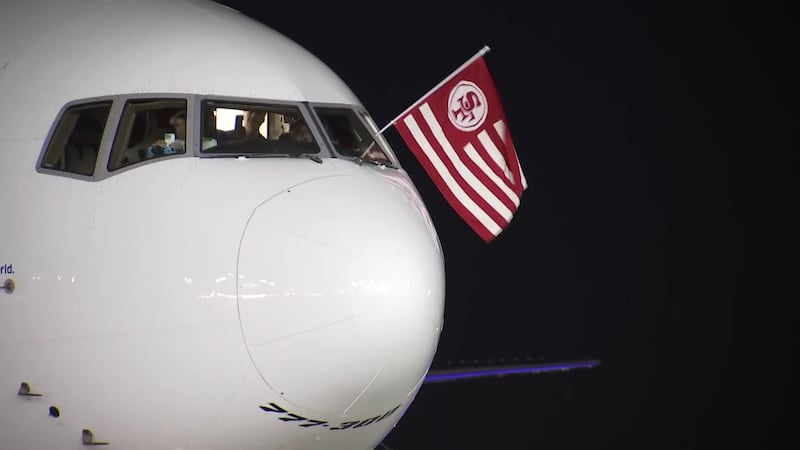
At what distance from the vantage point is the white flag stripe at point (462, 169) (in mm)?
10406

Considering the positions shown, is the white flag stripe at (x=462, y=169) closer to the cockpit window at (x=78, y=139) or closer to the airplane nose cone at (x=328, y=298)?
the airplane nose cone at (x=328, y=298)

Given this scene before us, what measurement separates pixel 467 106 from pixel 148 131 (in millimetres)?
2961

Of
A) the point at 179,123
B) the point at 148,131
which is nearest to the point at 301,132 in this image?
the point at 179,123

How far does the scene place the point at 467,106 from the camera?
34.4 feet

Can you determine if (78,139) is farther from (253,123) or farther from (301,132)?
(301,132)

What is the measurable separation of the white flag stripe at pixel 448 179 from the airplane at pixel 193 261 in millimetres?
1114

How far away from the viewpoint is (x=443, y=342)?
21391 mm

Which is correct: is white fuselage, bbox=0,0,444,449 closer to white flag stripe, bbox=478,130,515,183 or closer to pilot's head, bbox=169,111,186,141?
pilot's head, bbox=169,111,186,141

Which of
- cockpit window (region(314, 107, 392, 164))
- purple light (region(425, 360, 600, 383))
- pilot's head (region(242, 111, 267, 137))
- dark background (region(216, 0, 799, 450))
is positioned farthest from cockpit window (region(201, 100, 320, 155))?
dark background (region(216, 0, 799, 450))

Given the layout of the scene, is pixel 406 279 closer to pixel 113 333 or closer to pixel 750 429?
pixel 113 333

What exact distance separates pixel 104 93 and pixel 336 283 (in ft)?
7.88

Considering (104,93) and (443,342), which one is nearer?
(104,93)

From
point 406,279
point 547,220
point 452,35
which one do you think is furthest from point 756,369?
point 406,279

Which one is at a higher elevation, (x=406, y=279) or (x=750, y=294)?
(x=406, y=279)
